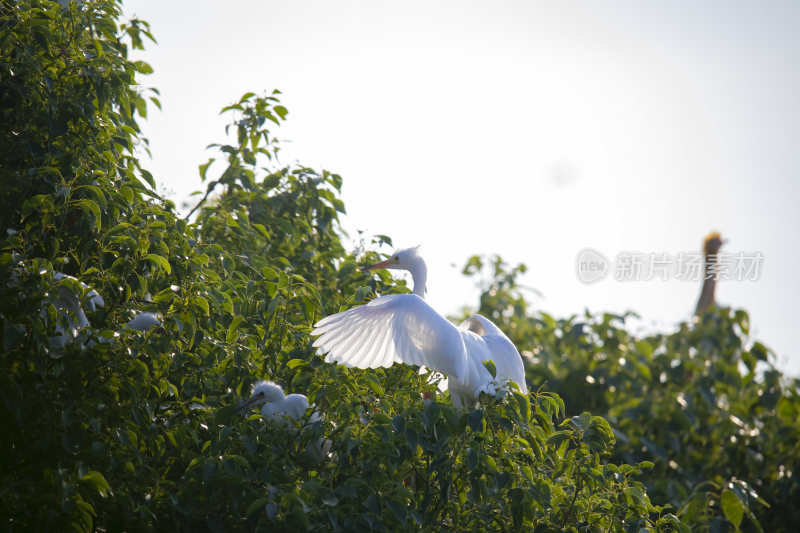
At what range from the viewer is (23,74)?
9.98ft

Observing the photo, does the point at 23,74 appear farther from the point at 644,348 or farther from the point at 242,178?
the point at 644,348

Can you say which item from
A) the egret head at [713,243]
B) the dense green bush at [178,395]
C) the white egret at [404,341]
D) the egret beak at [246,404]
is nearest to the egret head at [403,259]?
the dense green bush at [178,395]

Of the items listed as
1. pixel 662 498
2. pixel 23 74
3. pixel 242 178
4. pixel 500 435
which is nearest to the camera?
pixel 500 435

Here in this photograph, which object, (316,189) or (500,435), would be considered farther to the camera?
(316,189)

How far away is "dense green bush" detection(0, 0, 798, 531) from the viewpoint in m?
2.23

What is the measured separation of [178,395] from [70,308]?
514 millimetres

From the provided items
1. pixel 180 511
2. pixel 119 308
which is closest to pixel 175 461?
pixel 180 511

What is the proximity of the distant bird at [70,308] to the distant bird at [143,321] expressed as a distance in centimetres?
14

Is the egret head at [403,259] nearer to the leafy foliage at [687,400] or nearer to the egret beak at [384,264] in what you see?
the egret beak at [384,264]

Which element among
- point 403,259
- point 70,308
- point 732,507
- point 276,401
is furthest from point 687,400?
point 70,308

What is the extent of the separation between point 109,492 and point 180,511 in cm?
23

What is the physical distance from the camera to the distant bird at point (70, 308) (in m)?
2.31

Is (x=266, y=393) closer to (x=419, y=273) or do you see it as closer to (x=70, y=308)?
(x=70, y=308)

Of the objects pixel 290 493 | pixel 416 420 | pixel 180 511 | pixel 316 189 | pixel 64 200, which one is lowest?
pixel 180 511
